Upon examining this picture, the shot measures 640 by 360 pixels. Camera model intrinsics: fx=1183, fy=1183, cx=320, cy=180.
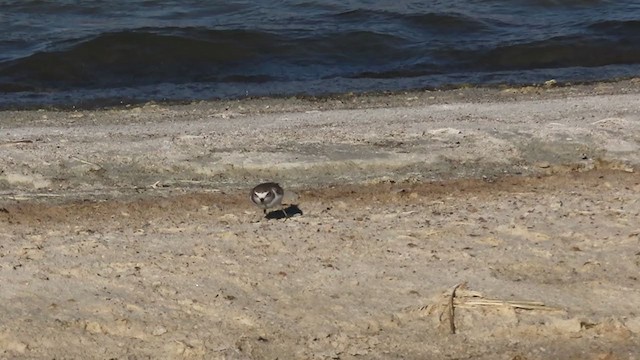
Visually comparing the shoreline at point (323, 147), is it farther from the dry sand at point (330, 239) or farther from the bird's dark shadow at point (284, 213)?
the bird's dark shadow at point (284, 213)

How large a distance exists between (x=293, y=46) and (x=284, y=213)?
30.0 feet

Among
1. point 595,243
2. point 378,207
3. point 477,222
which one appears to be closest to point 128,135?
point 378,207

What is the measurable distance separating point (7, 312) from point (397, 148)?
3.95 meters

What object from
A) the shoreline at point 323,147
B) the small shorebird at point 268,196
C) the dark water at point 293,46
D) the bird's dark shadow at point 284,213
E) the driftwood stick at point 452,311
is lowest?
the dark water at point 293,46

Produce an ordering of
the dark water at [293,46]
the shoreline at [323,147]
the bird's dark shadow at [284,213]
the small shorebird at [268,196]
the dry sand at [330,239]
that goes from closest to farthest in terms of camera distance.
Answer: the dry sand at [330,239]
the small shorebird at [268,196]
the bird's dark shadow at [284,213]
the shoreline at [323,147]
the dark water at [293,46]

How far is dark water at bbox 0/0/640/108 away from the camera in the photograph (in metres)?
14.8

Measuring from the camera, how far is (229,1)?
748 inches

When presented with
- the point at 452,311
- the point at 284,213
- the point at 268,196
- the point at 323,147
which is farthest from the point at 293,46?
the point at 452,311

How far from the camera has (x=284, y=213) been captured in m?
7.60

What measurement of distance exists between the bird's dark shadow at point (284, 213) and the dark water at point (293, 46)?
6.43 m

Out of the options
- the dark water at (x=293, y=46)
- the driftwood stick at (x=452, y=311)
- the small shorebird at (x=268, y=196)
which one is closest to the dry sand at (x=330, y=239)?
the driftwood stick at (x=452, y=311)

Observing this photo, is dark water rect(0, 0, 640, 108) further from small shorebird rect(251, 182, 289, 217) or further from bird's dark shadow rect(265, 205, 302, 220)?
small shorebird rect(251, 182, 289, 217)

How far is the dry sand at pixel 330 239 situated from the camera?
230 inches

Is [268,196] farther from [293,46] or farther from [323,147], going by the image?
[293,46]
